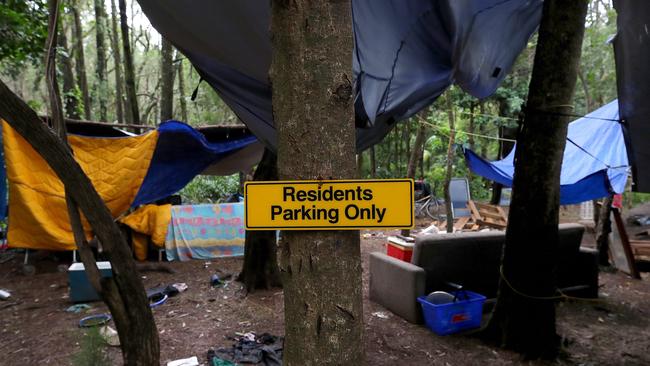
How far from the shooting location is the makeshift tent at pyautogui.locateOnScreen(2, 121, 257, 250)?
5.12 meters

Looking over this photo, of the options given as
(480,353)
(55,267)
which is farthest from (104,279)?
(55,267)

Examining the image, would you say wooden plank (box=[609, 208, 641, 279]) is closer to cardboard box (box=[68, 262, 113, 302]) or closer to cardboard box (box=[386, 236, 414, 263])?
cardboard box (box=[386, 236, 414, 263])

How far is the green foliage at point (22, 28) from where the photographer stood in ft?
15.8

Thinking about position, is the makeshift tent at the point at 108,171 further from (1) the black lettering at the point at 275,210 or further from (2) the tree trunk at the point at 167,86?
(1) the black lettering at the point at 275,210

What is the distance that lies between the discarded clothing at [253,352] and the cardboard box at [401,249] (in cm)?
201

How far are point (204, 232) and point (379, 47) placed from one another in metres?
5.01

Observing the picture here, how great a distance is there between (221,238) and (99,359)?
4.50m

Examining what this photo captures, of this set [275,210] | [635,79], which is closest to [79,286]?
[275,210]

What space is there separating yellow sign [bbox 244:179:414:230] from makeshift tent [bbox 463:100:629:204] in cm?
504

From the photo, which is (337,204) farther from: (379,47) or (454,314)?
(454,314)

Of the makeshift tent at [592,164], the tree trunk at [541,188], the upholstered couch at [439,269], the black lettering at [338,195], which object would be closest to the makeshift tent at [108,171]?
the upholstered couch at [439,269]

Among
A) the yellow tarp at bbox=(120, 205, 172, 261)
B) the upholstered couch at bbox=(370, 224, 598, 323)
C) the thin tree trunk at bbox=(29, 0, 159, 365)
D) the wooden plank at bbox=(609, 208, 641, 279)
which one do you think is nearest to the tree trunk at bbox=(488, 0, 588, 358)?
the upholstered couch at bbox=(370, 224, 598, 323)

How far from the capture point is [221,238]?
684cm

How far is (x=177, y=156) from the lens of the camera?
6.20m
